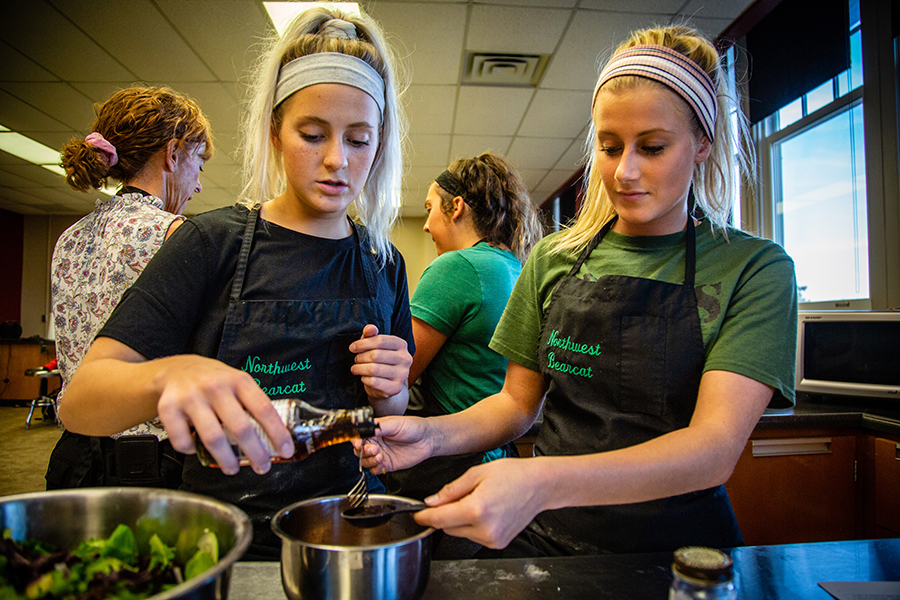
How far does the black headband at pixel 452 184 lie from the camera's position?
2.00 metres

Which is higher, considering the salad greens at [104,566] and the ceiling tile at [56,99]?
the ceiling tile at [56,99]

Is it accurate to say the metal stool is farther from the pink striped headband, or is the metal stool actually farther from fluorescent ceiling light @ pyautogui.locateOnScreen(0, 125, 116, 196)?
the pink striped headband

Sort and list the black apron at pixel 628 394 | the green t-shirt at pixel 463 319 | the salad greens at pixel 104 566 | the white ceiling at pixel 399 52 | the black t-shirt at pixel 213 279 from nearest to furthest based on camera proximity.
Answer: the salad greens at pixel 104 566, the black t-shirt at pixel 213 279, the black apron at pixel 628 394, the green t-shirt at pixel 463 319, the white ceiling at pixel 399 52

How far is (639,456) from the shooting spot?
78cm

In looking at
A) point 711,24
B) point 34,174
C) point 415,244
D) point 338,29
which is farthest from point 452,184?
point 415,244

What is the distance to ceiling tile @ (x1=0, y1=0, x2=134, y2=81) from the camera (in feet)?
11.3

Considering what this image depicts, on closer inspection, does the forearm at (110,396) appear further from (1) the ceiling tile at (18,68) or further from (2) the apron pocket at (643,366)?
(1) the ceiling tile at (18,68)

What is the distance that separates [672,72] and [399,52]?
3.21 metres

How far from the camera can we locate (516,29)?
11.6 ft

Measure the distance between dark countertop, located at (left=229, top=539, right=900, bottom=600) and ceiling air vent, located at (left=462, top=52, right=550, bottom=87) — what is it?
375 cm

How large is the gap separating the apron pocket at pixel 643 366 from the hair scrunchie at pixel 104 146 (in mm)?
1487

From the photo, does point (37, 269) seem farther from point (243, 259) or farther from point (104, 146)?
point (243, 259)

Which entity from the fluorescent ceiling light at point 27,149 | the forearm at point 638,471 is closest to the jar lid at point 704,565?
the forearm at point 638,471

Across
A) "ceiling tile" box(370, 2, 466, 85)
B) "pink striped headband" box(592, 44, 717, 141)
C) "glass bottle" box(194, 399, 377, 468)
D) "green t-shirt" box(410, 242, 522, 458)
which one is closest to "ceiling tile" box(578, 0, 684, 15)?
"ceiling tile" box(370, 2, 466, 85)
